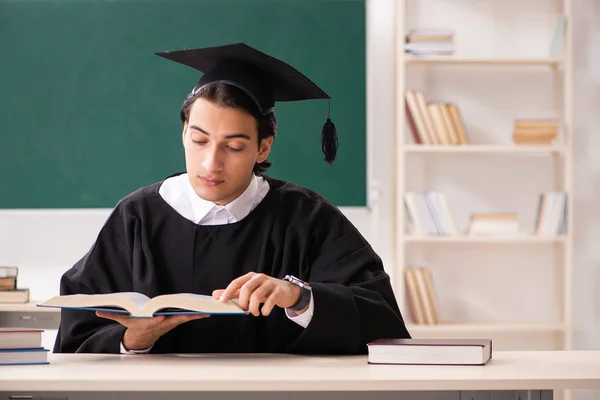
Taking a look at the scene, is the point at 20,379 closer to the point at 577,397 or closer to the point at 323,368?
the point at 323,368

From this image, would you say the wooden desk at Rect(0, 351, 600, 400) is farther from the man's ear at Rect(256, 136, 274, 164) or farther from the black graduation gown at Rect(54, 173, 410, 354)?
the man's ear at Rect(256, 136, 274, 164)

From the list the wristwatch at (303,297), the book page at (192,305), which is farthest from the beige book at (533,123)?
the book page at (192,305)

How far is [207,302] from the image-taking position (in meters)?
1.68

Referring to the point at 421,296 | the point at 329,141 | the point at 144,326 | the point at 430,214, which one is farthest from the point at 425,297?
the point at 144,326

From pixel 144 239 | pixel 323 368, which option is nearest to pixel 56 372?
pixel 323 368

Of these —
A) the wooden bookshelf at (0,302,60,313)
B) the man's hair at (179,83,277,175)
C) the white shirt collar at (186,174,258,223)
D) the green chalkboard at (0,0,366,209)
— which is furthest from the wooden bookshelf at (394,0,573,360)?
the man's hair at (179,83,277,175)

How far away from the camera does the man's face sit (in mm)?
2111

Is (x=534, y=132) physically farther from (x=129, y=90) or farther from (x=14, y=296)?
(x=14, y=296)

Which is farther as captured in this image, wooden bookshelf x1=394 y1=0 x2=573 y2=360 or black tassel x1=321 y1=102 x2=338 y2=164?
wooden bookshelf x1=394 y1=0 x2=573 y2=360

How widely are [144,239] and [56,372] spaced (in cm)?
66

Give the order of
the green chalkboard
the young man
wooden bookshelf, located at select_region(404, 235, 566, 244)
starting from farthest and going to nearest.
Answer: the green chalkboard → wooden bookshelf, located at select_region(404, 235, 566, 244) → the young man

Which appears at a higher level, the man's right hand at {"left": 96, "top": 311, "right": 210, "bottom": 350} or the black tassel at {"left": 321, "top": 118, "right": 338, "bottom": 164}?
the black tassel at {"left": 321, "top": 118, "right": 338, "bottom": 164}

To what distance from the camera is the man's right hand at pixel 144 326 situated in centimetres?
183

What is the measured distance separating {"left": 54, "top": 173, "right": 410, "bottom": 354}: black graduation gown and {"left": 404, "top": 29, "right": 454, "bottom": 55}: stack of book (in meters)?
2.36
